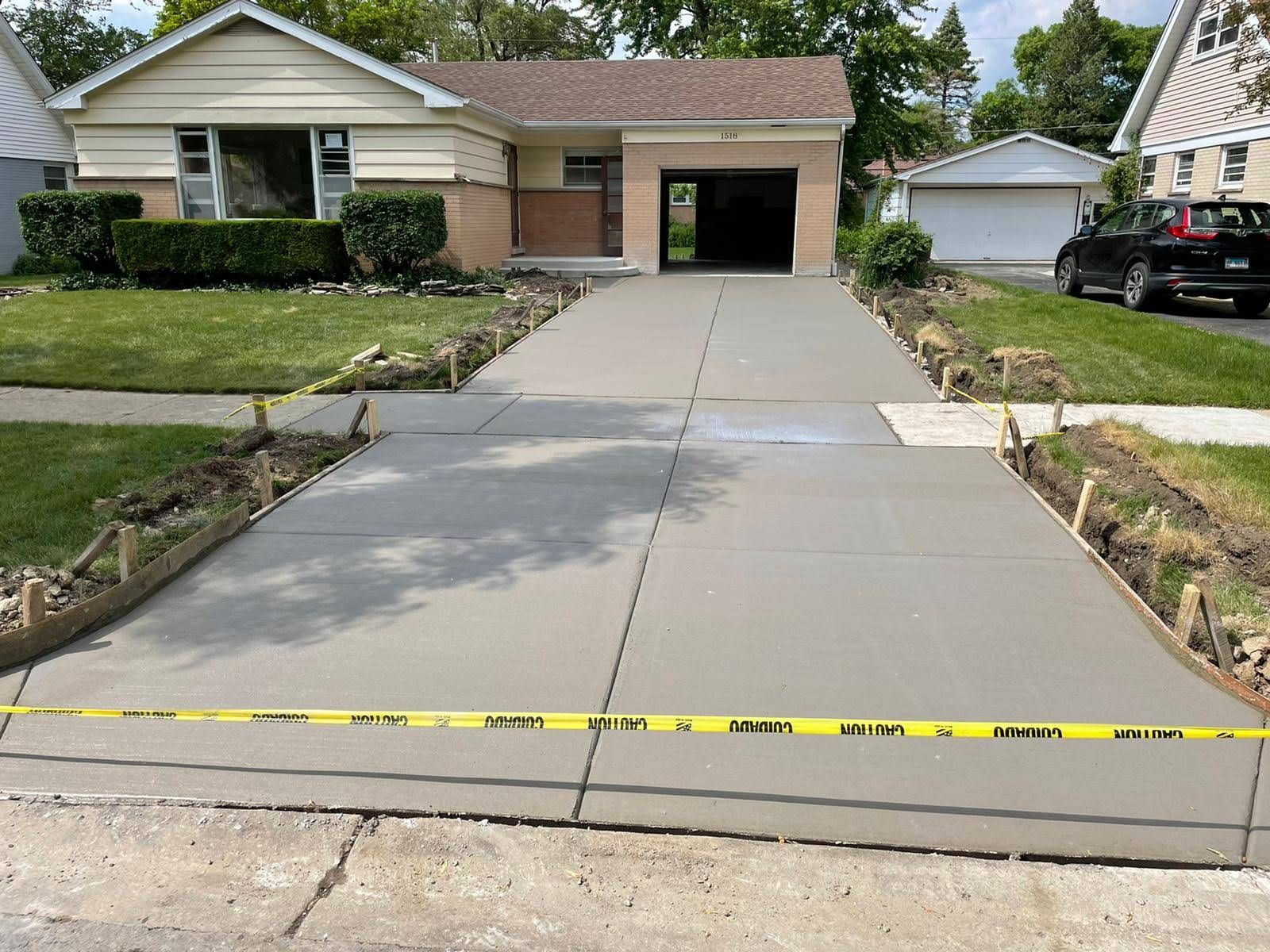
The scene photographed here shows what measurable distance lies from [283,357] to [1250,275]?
544 inches

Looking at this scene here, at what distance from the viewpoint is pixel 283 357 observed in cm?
1141

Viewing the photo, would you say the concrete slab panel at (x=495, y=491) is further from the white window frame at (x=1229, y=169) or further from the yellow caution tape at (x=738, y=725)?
the white window frame at (x=1229, y=169)

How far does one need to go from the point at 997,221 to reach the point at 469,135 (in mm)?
18723

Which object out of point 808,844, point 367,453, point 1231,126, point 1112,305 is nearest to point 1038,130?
point 1231,126

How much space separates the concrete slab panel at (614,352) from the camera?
1031 centimetres

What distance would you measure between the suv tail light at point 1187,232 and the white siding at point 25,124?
1046 inches

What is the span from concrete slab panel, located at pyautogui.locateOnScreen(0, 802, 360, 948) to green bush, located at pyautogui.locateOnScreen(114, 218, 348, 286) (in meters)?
15.7

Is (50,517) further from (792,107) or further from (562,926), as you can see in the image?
(792,107)

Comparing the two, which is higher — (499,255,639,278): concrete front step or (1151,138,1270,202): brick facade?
(1151,138,1270,202): brick facade

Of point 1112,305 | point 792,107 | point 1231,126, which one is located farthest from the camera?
point 792,107

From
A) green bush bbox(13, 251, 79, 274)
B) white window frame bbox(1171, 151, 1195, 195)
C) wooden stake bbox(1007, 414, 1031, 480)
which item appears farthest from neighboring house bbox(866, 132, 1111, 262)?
wooden stake bbox(1007, 414, 1031, 480)

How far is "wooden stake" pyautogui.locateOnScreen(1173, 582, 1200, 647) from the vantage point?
14.1 feet

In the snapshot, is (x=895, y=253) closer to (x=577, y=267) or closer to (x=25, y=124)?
(x=577, y=267)

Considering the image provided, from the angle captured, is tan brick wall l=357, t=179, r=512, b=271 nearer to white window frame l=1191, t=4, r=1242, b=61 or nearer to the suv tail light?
the suv tail light
